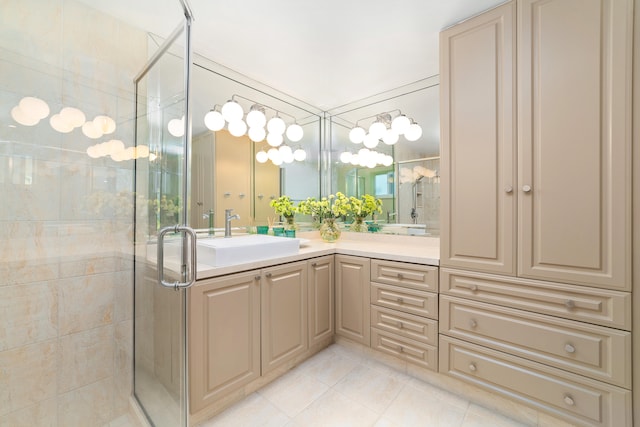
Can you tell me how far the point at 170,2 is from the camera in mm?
1346

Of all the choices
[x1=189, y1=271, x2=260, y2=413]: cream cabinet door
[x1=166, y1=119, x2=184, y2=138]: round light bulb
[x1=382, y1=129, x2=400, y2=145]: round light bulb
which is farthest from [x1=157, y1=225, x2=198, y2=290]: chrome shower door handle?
[x1=382, y1=129, x2=400, y2=145]: round light bulb

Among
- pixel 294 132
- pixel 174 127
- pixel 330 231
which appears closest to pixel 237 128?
pixel 294 132

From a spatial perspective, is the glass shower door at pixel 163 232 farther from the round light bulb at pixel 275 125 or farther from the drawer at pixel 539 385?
the drawer at pixel 539 385

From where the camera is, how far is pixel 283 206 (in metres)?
2.49

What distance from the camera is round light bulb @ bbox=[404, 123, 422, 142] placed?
229 cm

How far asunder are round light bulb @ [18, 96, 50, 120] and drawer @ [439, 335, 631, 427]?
7.81ft

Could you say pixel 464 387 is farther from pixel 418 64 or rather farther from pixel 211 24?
pixel 211 24

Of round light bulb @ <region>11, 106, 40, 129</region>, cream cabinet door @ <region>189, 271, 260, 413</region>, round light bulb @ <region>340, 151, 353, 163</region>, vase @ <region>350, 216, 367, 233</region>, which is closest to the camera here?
round light bulb @ <region>11, 106, 40, 129</region>

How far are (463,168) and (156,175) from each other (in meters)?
1.75

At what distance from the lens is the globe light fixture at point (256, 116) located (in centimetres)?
225

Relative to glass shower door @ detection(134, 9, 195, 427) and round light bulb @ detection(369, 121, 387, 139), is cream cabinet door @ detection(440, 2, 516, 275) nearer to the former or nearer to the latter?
round light bulb @ detection(369, 121, 387, 139)

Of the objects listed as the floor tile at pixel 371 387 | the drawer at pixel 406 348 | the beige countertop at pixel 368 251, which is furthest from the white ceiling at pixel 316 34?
the floor tile at pixel 371 387

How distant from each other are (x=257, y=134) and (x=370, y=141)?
→ 3.54 ft

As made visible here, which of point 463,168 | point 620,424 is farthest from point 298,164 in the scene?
point 620,424
